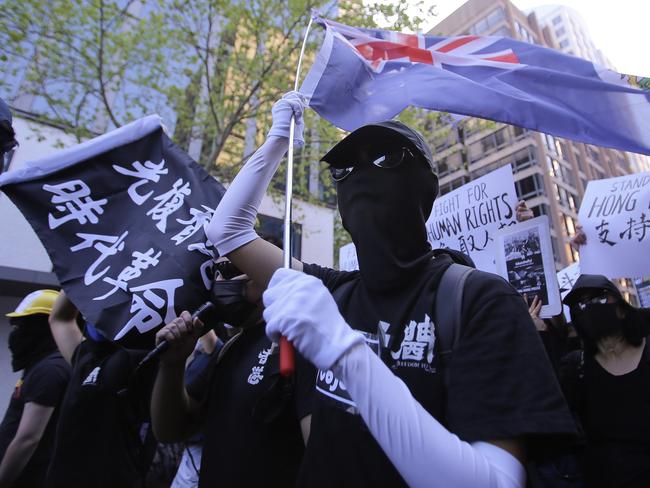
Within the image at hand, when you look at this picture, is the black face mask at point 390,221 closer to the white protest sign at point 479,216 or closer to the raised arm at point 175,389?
the raised arm at point 175,389

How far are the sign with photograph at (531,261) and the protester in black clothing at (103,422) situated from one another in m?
2.57

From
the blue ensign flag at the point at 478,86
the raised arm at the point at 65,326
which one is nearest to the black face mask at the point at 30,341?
the raised arm at the point at 65,326

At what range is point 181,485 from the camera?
2.98m

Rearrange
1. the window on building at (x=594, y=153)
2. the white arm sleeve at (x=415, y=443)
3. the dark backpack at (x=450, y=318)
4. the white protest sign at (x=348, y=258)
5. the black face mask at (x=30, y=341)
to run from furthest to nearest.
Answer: the window on building at (x=594, y=153)
the white protest sign at (x=348, y=258)
the black face mask at (x=30, y=341)
the dark backpack at (x=450, y=318)
the white arm sleeve at (x=415, y=443)

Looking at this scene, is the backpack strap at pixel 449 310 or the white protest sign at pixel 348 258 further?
the white protest sign at pixel 348 258

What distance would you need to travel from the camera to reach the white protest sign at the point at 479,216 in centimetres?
351

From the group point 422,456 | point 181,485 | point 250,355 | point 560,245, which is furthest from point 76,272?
point 560,245

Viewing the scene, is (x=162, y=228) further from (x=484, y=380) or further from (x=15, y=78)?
(x=15, y=78)

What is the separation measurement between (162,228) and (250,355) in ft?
3.05

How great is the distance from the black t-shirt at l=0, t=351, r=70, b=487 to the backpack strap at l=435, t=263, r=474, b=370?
114 inches

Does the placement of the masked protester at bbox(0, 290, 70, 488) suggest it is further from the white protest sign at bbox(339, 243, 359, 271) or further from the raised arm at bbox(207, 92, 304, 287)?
the white protest sign at bbox(339, 243, 359, 271)

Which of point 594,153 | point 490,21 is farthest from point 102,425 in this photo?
point 594,153

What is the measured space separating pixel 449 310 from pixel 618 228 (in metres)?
3.16

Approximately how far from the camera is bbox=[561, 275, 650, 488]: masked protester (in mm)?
2326
